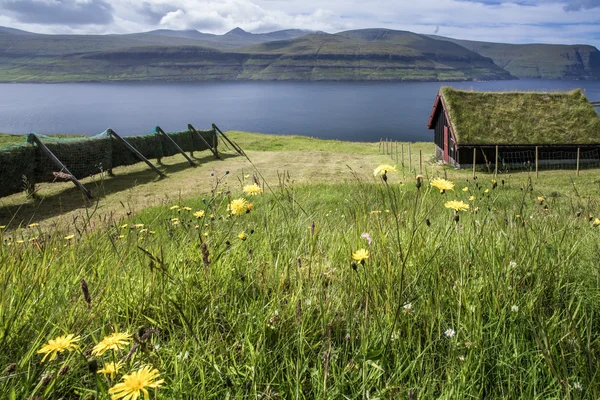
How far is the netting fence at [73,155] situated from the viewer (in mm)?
16359

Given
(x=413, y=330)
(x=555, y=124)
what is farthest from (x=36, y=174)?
(x=555, y=124)

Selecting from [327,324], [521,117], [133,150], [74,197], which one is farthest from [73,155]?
[521,117]

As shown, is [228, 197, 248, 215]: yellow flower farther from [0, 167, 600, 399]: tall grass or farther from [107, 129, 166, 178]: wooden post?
[107, 129, 166, 178]: wooden post

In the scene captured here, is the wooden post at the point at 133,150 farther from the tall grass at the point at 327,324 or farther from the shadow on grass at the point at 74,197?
the tall grass at the point at 327,324

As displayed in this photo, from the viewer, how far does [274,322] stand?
2219 mm

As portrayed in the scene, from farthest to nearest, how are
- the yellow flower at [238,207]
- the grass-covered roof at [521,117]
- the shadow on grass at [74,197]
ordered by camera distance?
the grass-covered roof at [521,117] < the shadow on grass at [74,197] < the yellow flower at [238,207]

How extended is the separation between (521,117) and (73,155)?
27.2 m

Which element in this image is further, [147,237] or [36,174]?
[36,174]

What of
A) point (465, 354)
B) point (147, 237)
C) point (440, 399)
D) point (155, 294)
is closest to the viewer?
point (440, 399)

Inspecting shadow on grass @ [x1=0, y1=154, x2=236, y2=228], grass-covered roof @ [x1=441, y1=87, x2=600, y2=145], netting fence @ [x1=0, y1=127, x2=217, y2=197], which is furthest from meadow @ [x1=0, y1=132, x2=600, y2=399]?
grass-covered roof @ [x1=441, y1=87, x2=600, y2=145]

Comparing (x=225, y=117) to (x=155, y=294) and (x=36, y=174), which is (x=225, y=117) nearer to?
(x=36, y=174)

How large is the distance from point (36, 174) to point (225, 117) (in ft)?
370

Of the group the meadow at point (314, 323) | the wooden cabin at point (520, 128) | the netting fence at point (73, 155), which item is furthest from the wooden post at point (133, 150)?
the meadow at point (314, 323)

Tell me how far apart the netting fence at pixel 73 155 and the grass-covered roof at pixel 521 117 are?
1948cm
